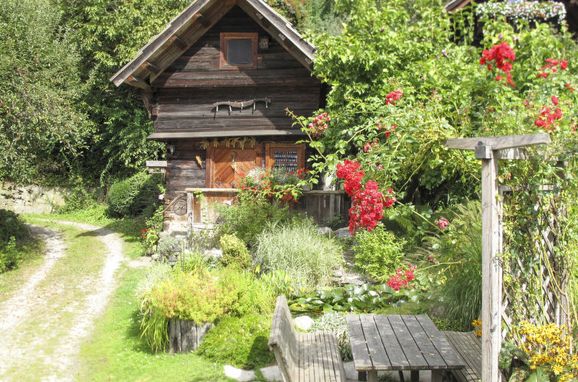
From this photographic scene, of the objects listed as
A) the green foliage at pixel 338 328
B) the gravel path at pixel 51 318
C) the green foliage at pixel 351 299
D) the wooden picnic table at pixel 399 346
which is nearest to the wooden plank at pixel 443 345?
the wooden picnic table at pixel 399 346

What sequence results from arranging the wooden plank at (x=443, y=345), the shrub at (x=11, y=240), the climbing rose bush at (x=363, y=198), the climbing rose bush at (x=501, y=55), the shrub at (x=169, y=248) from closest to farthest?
the wooden plank at (x=443, y=345) < the climbing rose bush at (x=501, y=55) < the climbing rose bush at (x=363, y=198) < the shrub at (x=169, y=248) < the shrub at (x=11, y=240)

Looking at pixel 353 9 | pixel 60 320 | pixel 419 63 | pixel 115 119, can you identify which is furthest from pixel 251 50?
pixel 115 119

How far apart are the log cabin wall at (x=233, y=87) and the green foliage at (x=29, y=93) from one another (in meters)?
2.33

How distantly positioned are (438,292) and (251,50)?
28.1ft

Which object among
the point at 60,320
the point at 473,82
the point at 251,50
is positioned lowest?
the point at 60,320

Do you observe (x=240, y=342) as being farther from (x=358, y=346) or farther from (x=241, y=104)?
(x=241, y=104)

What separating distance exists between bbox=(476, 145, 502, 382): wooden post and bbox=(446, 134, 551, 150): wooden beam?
0.09 metres

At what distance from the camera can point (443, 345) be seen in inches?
231

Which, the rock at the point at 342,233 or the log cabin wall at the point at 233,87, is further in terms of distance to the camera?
the log cabin wall at the point at 233,87

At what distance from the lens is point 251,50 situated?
562 inches

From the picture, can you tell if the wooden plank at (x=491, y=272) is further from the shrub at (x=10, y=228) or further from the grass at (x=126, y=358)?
the shrub at (x=10, y=228)

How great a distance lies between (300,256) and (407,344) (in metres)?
3.99

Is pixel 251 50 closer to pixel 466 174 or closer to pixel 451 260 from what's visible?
pixel 466 174

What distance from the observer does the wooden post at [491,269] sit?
15.8ft
